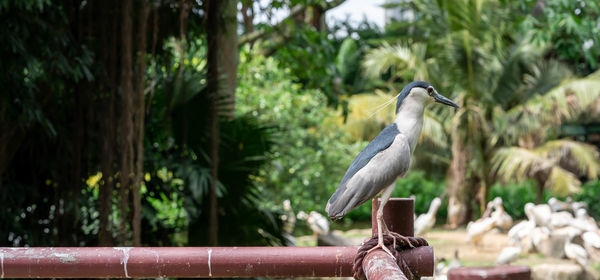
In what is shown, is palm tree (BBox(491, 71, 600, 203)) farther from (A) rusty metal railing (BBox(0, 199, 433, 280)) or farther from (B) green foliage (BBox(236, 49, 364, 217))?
(A) rusty metal railing (BBox(0, 199, 433, 280))

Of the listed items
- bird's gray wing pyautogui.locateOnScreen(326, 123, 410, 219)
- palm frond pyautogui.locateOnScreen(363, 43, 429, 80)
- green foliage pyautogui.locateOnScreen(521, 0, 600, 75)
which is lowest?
bird's gray wing pyautogui.locateOnScreen(326, 123, 410, 219)

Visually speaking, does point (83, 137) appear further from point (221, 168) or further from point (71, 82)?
point (221, 168)

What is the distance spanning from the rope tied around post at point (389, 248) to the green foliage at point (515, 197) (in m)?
12.9

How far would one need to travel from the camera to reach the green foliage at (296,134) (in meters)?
7.60

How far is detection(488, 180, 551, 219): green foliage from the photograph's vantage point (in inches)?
543

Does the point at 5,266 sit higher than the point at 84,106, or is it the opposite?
the point at 84,106

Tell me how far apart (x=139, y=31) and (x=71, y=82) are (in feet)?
1.93

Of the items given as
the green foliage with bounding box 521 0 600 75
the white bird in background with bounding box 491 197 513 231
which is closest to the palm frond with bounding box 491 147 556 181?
the white bird in background with bounding box 491 197 513 231

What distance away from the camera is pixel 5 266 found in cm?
153

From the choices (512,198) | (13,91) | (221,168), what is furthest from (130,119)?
(512,198)

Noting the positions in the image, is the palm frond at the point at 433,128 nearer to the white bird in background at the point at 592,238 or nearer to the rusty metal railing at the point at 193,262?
Answer: the white bird in background at the point at 592,238

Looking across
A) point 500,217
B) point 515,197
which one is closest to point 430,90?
point 500,217

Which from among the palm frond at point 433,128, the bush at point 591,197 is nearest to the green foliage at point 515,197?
the bush at point 591,197

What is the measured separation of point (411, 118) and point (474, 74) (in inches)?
411
